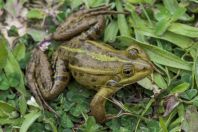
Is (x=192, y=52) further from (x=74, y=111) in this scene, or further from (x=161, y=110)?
(x=74, y=111)

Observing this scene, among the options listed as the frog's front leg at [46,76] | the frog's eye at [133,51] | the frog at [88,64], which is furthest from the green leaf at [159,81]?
the frog's front leg at [46,76]

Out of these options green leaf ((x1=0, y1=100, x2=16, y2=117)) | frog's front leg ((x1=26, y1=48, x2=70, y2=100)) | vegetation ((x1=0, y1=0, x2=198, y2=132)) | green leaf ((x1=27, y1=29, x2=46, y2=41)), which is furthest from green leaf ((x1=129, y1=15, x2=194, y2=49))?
green leaf ((x1=0, y1=100, x2=16, y2=117))

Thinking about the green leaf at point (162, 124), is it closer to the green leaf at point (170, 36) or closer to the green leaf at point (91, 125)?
the green leaf at point (91, 125)

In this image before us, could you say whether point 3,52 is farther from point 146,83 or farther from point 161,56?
point 161,56

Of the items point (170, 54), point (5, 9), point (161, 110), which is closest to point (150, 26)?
point (170, 54)

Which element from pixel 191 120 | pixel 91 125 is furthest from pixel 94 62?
pixel 191 120

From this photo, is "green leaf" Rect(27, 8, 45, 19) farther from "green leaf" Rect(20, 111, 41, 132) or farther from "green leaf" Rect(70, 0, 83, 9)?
"green leaf" Rect(20, 111, 41, 132)
